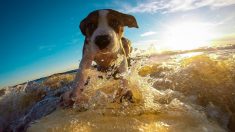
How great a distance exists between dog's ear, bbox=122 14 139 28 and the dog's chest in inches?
34.1

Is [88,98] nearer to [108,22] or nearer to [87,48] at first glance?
[87,48]

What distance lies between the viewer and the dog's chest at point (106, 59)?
629 centimetres

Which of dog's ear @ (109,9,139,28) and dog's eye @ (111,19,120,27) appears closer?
dog's eye @ (111,19,120,27)

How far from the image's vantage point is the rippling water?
3596 mm

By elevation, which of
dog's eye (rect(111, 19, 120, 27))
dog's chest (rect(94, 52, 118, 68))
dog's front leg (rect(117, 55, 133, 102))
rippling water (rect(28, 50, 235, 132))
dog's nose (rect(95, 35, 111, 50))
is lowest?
rippling water (rect(28, 50, 235, 132))

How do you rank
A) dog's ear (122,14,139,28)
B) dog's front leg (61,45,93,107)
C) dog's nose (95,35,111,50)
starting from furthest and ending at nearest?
1. dog's ear (122,14,139,28)
2. dog's nose (95,35,111,50)
3. dog's front leg (61,45,93,107)

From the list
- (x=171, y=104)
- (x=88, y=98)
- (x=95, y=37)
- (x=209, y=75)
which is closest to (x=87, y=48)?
(x=95, y=37)

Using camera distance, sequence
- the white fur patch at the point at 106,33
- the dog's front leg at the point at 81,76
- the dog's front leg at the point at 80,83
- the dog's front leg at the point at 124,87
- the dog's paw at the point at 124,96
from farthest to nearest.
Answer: the white fur patch at the point at 106,33, the dog's front leg at the point at 81,76, the dog's front leg at the point at 80,83, the dog's front leg at the point at 124,87, the dog's paw at the point at 124,96

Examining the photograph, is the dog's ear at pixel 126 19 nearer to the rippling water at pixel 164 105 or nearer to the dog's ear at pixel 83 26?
the dog's ear at pixel 83 26

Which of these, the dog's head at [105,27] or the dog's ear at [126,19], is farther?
the dog's ear at [126,19]

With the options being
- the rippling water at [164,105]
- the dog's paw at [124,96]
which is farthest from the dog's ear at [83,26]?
the dog's paw at [124,96]

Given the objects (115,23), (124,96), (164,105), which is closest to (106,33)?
(115,23)

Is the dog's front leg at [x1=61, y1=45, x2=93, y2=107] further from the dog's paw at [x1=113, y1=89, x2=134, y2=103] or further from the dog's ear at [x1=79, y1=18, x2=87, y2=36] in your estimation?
the dog's paw at [x1=113, y1=89, x2=134, y2=103]

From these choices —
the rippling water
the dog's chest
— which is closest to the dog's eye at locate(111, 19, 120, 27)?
the dog's chest
